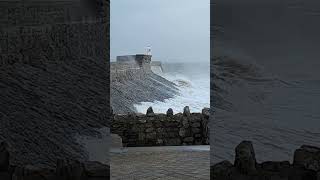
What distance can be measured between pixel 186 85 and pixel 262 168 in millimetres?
8852

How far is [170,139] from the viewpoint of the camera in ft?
28.3

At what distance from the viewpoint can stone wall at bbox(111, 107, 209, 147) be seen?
8.58 meters

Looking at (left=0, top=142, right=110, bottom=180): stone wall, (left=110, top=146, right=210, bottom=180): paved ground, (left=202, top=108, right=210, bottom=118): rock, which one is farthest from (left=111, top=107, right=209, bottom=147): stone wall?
(left=0, top=142, right=110, bottom=180): stone wall

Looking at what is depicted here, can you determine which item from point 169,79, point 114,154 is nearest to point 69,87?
point 114,154

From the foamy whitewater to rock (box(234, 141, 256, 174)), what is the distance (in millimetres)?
6001

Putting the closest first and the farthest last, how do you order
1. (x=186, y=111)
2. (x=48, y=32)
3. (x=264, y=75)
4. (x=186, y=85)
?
(x=264, y=75)
(x=48, y=32)
(x=186, y=111)
(x=186, y=85)

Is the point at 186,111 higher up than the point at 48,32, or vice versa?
the point at 48,32

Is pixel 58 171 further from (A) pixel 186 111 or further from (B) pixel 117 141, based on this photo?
(A) pixel 186 111

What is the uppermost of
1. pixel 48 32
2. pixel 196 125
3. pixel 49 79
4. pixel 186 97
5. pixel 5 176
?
pixel 48 32

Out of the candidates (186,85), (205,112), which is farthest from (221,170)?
(186,85)

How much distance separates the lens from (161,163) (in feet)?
21.2

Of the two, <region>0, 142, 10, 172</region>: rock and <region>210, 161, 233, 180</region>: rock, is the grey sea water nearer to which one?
<region>210, 161, 233, 180</region>: rock

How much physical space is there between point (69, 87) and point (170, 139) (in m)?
5.23

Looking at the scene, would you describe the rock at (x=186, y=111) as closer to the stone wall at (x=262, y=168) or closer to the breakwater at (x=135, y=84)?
the breakwater at (x=135, y=84)
